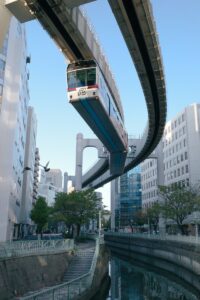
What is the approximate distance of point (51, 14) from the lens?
18953 mm

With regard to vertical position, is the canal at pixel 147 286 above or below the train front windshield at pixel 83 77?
below

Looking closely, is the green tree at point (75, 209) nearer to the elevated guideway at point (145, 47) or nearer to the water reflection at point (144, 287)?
the water reflection at point (144, 287)

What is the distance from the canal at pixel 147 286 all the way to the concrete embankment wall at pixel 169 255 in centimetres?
101

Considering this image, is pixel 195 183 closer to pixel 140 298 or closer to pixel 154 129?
pixel 154 129

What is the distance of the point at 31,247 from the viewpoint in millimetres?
27688

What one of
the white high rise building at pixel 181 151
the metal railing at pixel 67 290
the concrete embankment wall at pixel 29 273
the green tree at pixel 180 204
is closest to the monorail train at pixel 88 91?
the concrete embankment wall at pixel 29 273

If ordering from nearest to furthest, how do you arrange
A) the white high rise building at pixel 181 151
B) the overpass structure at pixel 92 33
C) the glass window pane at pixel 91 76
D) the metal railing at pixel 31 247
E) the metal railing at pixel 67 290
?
the metal railing at pixel 67 290, the overpass structure at pixel 92 33, the metal railing at pixel 31 247, the glass window pane at pixel 91 76, the white high rise building at pixel 181 151

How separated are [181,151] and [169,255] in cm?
4025

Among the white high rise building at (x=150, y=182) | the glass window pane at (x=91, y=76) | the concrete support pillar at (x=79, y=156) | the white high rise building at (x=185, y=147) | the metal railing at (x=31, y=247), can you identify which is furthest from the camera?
the white high rise building at (x=150, y=182)

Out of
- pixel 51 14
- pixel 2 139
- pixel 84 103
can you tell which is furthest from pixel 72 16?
pixel 2 139

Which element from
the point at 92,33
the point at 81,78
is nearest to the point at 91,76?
the point at 81,78

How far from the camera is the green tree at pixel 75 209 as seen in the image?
194 feet

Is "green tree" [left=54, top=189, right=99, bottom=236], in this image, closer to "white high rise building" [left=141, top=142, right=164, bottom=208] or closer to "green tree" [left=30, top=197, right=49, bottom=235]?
"green tree" [left=30, top=197, right=49, bottom=235]

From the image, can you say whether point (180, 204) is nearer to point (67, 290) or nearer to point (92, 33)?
point (67, 290)
